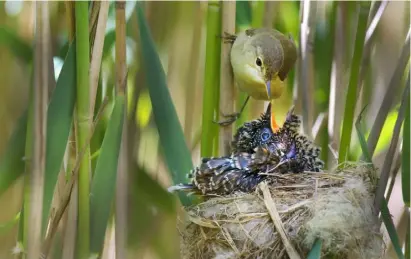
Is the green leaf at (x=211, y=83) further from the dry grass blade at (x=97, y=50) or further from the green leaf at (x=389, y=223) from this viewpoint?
the green leaf at (x=389, y=223)

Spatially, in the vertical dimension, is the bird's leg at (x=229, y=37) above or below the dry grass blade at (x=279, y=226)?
above

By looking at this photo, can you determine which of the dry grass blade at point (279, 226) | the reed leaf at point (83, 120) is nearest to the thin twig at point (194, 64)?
the reed leaf at point (83, 120)

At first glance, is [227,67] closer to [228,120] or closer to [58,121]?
[228,120]

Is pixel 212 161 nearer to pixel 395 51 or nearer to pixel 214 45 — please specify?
pixel 214 45

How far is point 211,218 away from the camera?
85cm

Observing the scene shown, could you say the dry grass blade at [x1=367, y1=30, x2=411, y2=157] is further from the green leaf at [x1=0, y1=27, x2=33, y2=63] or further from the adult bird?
the green leaf at [x1=0, y1=27, x2=33, y2=63]

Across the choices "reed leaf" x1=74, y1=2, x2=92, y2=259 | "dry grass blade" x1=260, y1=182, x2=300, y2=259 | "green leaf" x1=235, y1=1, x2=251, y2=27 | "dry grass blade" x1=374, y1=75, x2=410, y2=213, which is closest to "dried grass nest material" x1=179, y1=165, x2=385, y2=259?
"dry grass blade" x1=260, y1=182, x2=300, y2=259

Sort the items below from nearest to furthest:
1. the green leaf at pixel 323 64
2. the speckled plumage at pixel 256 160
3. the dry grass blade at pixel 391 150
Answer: the speckled plumage at pixel 256 160, the dry grass blade at pixel 391 150, the green leaf at pixel 323 64

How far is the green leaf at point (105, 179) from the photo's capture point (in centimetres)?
99

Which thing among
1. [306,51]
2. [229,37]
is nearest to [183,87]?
[229,37]

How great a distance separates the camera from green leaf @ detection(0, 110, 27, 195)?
1013 mm

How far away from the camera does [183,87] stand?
108 centimetres

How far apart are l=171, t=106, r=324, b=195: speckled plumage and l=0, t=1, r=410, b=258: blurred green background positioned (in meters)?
0.07

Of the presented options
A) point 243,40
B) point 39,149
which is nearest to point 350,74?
point 243,40
